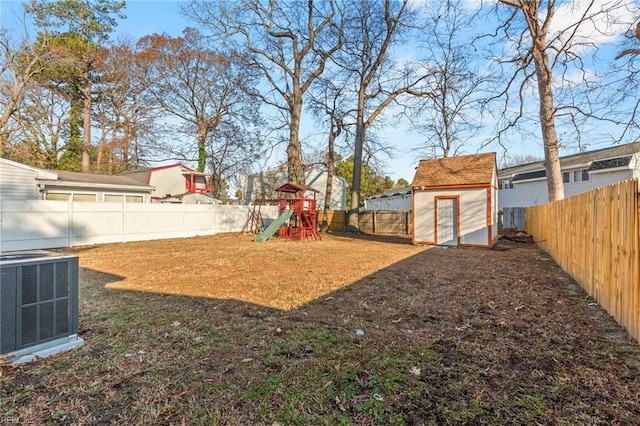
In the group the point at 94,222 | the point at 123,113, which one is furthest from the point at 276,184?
the point at 94,222

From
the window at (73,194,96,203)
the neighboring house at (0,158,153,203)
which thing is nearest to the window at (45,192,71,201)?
the neighboring house at (0,158,153,203)

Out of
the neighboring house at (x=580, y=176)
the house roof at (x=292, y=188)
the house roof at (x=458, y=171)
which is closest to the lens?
the house roof at (x=458, y=171)

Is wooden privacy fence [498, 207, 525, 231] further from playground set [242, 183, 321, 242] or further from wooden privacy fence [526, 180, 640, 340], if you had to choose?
wooden privacy fence [526, 180, 640, 340]

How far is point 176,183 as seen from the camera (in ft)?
76.1

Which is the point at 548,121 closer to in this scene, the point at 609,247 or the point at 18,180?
the point at 609,247

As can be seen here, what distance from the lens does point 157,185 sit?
21.7 m

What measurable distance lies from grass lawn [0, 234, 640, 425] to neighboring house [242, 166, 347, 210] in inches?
818

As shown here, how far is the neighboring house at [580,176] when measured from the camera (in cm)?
1623

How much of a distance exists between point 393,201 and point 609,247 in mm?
27934

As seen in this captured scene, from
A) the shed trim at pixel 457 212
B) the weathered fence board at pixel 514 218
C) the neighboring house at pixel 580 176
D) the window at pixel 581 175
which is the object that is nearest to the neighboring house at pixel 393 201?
the neighboring house at pixel 580 176

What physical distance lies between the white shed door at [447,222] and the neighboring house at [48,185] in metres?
12.7

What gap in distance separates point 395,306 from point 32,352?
3707 millimetres

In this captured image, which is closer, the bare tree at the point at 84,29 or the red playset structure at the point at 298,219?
the red playset structure at the point at 298,219

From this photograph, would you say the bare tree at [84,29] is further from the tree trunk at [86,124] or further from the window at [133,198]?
the window at [133,198]
